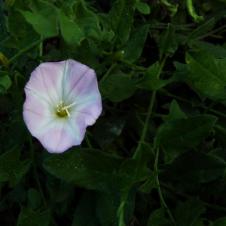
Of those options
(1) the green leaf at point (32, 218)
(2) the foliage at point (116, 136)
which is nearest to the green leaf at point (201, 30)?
(2) the foliage at point (116, 136)

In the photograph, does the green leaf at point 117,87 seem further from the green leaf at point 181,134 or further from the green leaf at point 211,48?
the green leaf at point 211,48

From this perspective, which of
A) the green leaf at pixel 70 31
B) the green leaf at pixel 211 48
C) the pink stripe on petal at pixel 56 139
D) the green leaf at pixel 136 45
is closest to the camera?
the pink stripe on petal at pixel 56 139

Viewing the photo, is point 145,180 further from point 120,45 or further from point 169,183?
point 120,45

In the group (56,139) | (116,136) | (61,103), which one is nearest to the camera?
(56,139)

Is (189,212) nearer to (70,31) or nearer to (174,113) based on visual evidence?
(174,113)

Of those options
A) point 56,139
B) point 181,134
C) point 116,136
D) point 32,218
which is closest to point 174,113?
point 181,134

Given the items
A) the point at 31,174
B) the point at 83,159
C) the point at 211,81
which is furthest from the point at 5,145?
the point at 211,81
